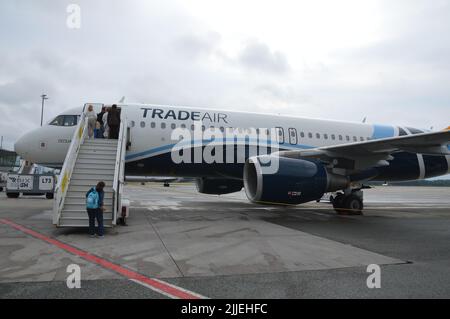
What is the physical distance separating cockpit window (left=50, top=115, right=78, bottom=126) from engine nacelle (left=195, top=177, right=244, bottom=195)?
5.56m

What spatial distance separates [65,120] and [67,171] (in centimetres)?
396

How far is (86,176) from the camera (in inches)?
373

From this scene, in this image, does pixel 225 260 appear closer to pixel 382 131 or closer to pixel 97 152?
pixel 97 152

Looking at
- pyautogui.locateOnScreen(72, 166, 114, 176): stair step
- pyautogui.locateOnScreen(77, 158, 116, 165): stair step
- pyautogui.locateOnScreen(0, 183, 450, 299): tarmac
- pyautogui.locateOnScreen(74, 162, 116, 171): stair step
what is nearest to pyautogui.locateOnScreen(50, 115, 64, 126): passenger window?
pyautogui.locateOnScreen(77, 158, 116, 165): stair step

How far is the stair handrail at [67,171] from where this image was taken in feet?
25.5

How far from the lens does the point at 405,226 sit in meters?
10.4

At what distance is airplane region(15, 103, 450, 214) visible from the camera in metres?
10.1

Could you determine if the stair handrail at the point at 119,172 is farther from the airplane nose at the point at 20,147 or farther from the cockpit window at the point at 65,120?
the airplane nose at the point at 20,147

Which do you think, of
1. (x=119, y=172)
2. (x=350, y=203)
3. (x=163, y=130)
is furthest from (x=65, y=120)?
(x=350, y=203)

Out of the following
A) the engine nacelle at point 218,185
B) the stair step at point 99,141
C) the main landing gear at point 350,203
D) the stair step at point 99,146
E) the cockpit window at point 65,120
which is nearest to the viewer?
the stair step at point 99,146

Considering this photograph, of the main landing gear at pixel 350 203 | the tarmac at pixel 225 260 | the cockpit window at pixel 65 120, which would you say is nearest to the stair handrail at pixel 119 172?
the tarmac at pixel 225 260

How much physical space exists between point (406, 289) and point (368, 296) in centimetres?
65

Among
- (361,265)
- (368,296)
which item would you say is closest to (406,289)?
(368,296)

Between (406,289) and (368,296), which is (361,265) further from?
(368,296)
